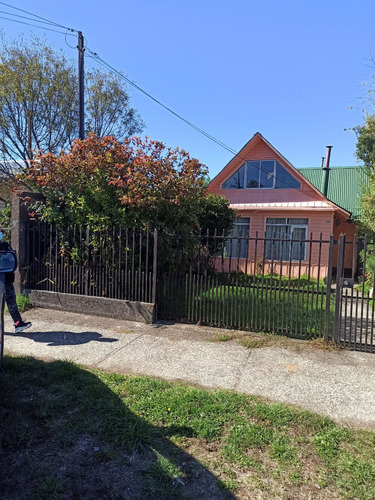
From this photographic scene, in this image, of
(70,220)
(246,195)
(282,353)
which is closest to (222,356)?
(282,353)

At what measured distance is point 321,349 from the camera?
5.17 m

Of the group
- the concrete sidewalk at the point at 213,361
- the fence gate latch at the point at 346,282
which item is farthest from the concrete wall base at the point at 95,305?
the fence gate latch at the point at 346,282

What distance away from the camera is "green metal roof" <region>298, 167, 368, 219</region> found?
56.5 feet

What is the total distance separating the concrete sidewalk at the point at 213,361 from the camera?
12.2 ft

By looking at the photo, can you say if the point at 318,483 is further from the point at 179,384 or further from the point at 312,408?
the point at 179,384

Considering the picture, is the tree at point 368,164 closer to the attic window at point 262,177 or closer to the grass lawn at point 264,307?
the attic window at point 262,177

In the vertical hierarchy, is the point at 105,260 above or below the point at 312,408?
above

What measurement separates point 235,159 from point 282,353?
38.2ft

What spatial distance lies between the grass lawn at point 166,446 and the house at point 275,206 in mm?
10529

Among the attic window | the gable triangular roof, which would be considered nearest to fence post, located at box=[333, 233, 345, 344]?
the gable triangular roof

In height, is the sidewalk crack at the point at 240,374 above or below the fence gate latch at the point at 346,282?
below

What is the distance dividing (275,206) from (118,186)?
9684mm

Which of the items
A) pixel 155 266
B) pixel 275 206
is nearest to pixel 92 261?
pixel 155 266

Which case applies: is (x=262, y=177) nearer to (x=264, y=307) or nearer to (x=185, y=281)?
(x=185, y=281)
